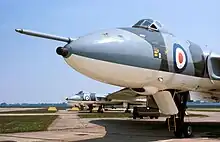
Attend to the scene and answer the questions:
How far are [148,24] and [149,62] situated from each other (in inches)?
62.6

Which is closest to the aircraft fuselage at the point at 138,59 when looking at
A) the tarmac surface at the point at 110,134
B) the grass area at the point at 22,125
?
the tarmac surface at the point at 110,134

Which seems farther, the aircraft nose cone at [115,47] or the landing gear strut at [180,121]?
the landing gear strut at [180,121]

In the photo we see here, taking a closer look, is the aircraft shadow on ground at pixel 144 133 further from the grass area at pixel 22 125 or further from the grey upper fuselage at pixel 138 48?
the grass area at pixel 22 125

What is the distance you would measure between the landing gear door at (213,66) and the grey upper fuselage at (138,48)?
1.40ft

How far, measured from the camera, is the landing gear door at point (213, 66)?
10.8m

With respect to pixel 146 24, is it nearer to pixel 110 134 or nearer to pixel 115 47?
pixel 115 47

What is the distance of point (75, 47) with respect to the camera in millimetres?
7047

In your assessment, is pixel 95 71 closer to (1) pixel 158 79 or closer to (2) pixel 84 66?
(2) pixel 84 66

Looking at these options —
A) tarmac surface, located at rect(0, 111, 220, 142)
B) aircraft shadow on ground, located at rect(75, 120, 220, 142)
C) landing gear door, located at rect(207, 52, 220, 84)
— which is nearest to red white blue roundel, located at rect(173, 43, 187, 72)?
landing gear door, located at rect(207, 52, 220, 84)

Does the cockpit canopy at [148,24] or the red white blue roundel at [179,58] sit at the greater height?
the cockpit canopy at [148,24]

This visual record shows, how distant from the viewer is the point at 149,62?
841cm

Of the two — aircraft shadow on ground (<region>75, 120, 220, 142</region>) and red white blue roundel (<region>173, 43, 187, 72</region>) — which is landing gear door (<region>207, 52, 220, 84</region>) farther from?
aircraft shadow on ground (<region>75, 120, 220, 142</region>)

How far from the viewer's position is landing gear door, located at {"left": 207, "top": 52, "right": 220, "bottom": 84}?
35.6 ft

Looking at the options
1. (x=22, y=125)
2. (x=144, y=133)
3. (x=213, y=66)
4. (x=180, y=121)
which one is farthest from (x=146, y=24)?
(x=22, y=125)
